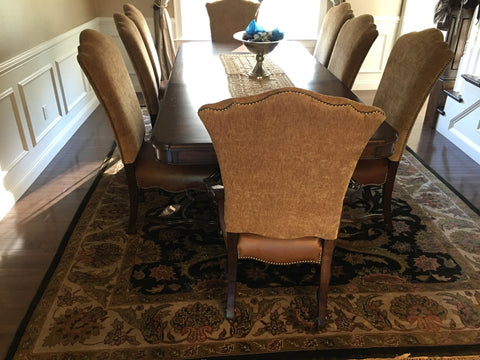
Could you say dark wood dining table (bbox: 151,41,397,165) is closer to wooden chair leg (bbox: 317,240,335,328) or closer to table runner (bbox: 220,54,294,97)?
table runner (bbox: 220,54,294,97)

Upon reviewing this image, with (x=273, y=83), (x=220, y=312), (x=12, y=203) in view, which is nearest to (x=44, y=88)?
(x=12, y=203)

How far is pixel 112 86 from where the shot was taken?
1863 millimetres

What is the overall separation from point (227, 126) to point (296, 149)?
22cm

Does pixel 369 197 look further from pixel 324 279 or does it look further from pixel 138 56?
pixel 138 56

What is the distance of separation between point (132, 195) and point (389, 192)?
1.37 m

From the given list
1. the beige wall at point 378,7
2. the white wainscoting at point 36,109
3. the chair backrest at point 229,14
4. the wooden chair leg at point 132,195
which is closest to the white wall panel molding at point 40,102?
the white wainscoting at point 36,109

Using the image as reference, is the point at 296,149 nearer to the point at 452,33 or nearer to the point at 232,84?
the point at 232,84

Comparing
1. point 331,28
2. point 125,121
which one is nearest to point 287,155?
point 125,121

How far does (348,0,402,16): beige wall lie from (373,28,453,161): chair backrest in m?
2.59

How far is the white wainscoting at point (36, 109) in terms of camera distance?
2.57m

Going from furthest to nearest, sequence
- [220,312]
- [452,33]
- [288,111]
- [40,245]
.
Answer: [452,33] → [40,245] → [220,312] → [288,111]

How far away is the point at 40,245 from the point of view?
7.21 feet

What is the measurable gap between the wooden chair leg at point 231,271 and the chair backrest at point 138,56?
4.61 feet

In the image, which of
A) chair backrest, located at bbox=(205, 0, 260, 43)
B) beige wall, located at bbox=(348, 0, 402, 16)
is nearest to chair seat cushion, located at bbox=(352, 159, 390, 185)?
chair backrest, located at bbox=(205, 0, 260, 43)
